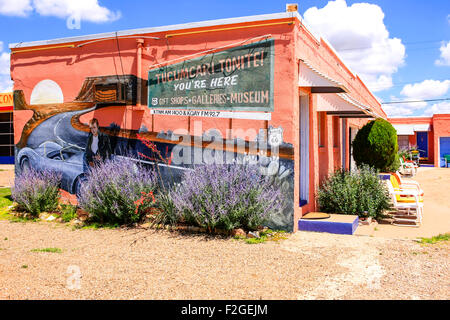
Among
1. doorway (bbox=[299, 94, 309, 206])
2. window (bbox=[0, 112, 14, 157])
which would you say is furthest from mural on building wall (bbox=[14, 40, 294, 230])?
window (bbox=[0, 112, 14, 157])

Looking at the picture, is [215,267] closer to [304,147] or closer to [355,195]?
[304,147]

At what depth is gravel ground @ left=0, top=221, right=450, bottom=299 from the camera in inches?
155

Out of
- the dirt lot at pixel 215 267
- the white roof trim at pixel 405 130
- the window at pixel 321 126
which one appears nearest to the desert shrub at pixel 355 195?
the window at pixel 321 126

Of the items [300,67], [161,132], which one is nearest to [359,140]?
[300,67]

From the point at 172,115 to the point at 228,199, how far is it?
2.40m

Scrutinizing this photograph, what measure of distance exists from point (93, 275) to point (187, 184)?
2626mm

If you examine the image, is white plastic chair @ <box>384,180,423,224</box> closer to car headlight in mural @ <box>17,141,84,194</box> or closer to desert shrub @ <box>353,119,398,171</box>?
desert shrub @ <box>353,119,398,171</box>

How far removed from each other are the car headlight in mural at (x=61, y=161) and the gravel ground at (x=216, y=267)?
2338 mm

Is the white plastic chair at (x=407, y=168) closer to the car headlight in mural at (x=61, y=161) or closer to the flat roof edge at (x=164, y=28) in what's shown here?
the flat roof edge at (x=164, y=28)

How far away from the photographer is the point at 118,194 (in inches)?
278

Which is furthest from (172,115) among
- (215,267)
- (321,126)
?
(215,267)
